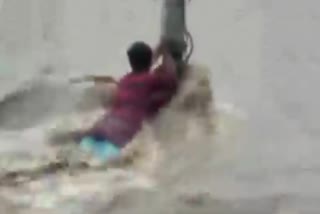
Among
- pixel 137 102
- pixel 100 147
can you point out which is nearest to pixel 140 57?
pixel 137 102

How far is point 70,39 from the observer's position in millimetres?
2676

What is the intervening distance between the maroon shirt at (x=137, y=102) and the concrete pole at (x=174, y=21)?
0.28 ft

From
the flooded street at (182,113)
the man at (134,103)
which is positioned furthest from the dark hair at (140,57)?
the flooded street at (182,113)

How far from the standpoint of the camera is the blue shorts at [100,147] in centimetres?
180

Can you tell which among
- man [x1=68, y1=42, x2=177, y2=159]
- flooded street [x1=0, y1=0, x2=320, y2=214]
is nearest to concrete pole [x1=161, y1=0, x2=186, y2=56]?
man [x1=68, y1=42, x2=177, y2=159]

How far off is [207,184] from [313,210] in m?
0.21

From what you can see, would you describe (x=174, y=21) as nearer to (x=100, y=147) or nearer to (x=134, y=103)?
(x=134, y=103)

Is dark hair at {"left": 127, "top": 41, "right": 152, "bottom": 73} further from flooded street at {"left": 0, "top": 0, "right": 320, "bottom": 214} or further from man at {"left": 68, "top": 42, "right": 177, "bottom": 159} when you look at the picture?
flooded street at {"left": 0, "top": 0, "right": 320, "bottom": 214}

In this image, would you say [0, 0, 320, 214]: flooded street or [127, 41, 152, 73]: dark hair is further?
[127, 41, 152, 73]: dark hair

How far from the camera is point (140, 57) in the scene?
1913 millimetres

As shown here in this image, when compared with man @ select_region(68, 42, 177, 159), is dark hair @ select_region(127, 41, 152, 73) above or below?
above

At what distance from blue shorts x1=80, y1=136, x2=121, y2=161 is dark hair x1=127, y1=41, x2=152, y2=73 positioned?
17 cm

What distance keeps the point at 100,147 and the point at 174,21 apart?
30cm

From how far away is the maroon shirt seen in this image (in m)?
1.86
